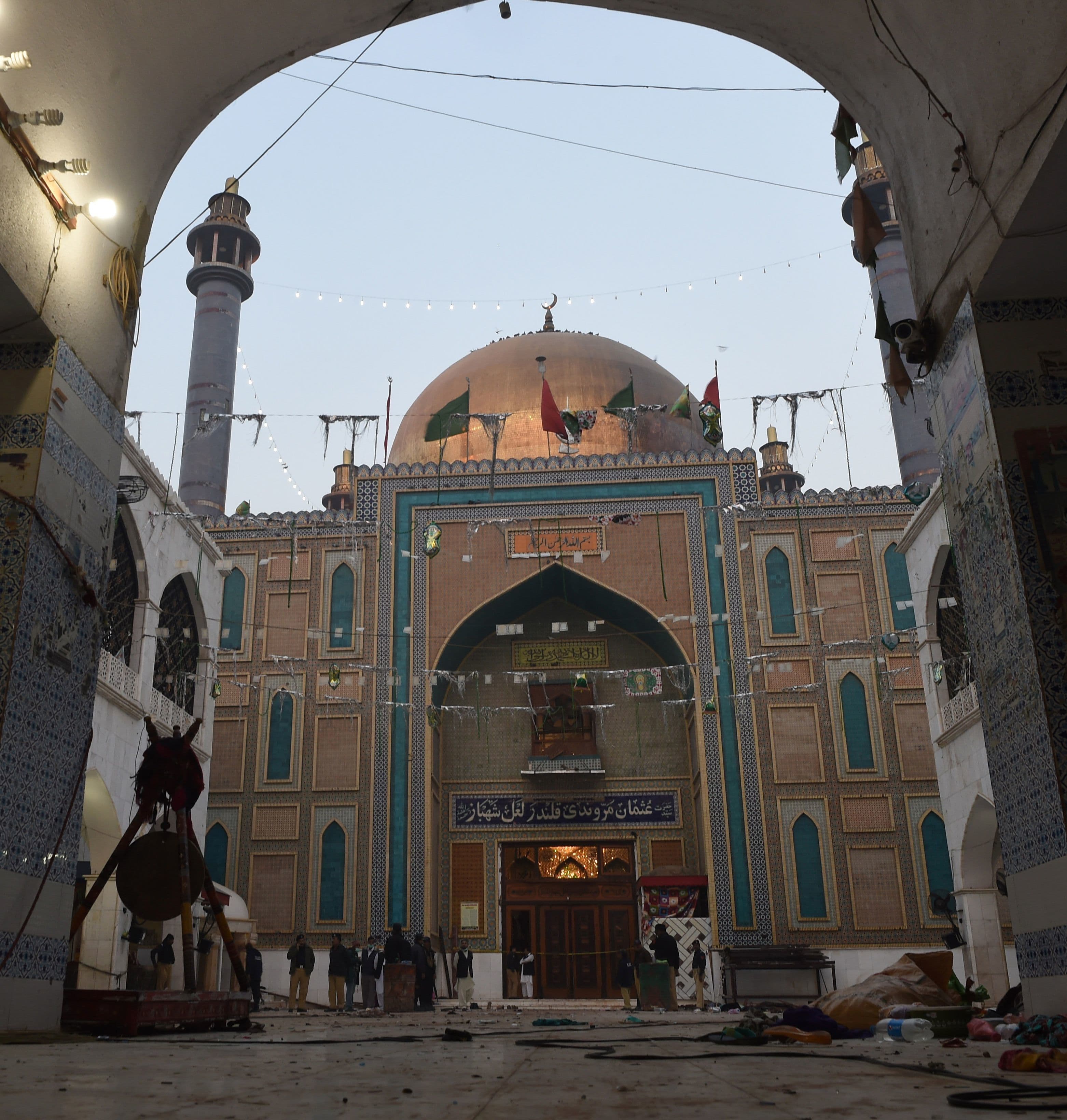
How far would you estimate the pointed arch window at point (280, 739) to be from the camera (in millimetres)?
15070

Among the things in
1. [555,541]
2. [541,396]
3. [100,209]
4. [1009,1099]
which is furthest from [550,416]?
[1009,1099]

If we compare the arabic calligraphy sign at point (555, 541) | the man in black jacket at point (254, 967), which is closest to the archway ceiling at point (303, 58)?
the man in black jacket at point (254, 967)

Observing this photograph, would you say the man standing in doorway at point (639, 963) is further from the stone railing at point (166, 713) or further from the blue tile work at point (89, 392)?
the blue tile work at point (89, 392)

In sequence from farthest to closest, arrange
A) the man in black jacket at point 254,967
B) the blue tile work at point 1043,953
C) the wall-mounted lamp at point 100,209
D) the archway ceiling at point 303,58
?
the man in black jacket at point 254,967 < the wall-mounted lamp at point 100,209 < the archway ceiling at point 303,58 < the blue tile work at point 1043,953

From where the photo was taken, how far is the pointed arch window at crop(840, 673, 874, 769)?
48.2ft

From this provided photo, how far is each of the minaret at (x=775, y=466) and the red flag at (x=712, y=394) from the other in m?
9.98

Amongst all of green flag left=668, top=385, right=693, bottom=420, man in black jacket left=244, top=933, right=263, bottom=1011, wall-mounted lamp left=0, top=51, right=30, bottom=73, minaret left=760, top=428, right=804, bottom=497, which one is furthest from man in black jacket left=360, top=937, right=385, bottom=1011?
minaret left=760, top=428, right=804, bottom=497

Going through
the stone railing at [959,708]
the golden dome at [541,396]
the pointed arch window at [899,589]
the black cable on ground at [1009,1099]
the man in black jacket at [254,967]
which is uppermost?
the golden dome at [541,396]

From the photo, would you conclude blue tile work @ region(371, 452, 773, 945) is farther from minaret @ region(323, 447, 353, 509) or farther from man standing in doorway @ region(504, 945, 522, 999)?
minaret @ region(323, 447, 353, 509)

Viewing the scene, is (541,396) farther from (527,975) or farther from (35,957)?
(35,957)

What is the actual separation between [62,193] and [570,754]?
40.4 feet

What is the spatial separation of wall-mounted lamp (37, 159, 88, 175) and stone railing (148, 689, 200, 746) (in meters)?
7.32

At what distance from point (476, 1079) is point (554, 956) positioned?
1316cm

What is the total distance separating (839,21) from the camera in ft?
15.1
